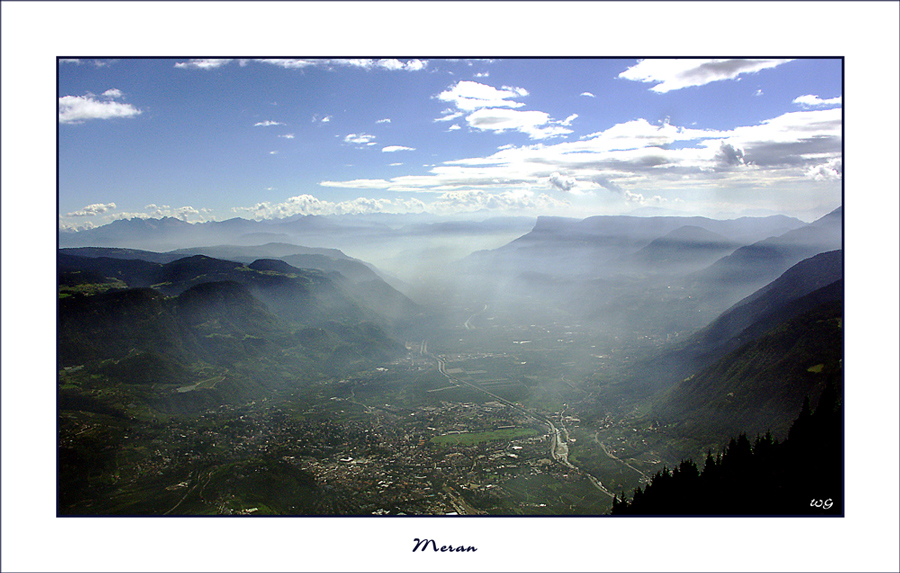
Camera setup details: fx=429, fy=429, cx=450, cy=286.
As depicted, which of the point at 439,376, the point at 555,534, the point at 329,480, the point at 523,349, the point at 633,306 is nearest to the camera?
the point at 555,534

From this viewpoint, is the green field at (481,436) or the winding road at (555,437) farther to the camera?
the green field at (481,436)

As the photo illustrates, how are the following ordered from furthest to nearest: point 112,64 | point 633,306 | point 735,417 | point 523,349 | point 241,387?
point 633,306 → point 523,349 → point 241,387 → point 735,417 → point 112,64

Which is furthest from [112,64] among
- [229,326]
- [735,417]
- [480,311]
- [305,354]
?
[480,311]

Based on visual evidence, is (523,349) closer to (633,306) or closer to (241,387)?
(633,306)

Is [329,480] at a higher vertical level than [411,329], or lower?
lower

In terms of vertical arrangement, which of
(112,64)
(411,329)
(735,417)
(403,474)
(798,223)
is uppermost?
(112,64)

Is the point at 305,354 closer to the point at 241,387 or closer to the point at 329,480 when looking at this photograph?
the point at 241,387

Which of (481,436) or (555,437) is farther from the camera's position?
(481,436)

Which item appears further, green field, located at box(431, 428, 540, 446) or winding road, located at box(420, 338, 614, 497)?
green field, located at box(431, 428, 540, 446)

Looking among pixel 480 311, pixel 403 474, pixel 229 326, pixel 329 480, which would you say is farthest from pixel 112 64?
pixel 480 311

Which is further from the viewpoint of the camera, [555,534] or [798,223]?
[798,223]
